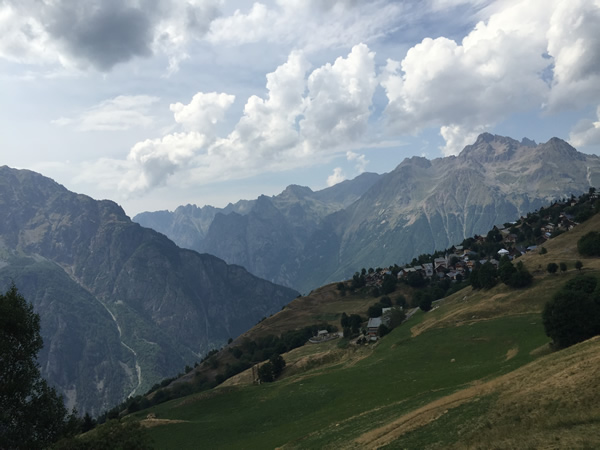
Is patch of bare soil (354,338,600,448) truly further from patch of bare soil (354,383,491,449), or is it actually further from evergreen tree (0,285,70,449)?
evergreen tree (0,285,70,449)

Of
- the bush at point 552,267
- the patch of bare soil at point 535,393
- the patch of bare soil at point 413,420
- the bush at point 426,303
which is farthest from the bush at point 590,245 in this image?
the patch of bare soil at point 413,420

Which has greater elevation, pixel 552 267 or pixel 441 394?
pixel 552 267

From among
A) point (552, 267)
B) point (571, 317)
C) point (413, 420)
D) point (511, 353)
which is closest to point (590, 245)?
point (552, 267)

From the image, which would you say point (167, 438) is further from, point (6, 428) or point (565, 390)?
point (565, 390)

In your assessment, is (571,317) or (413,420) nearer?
(413,420)

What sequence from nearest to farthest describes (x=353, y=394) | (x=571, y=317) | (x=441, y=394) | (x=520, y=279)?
(x=441, y=394) → (x=571, y=317) → (x=353, y=394) → (x=520, y=279)

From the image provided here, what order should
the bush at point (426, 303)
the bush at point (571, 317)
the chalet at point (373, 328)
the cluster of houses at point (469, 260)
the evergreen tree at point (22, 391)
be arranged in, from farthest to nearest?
the cluster of houses at point (469, 260) < the chalet at point (373, 328) < the bush at point (426, 303) < the bush at point (571, 317) < the evergreen tree at point (22, 391)

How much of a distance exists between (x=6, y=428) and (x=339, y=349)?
91.0 m

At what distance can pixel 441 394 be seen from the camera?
42.7m

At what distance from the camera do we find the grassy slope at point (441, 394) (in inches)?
1000

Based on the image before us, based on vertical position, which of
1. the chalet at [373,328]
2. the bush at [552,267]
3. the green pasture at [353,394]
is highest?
the bush at [552,267]

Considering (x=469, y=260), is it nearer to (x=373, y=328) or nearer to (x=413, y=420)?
(x=373, y=328)

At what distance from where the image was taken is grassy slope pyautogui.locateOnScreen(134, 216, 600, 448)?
25.4 m

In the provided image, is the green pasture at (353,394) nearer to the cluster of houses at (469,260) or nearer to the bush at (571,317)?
the bush at (571,317)
